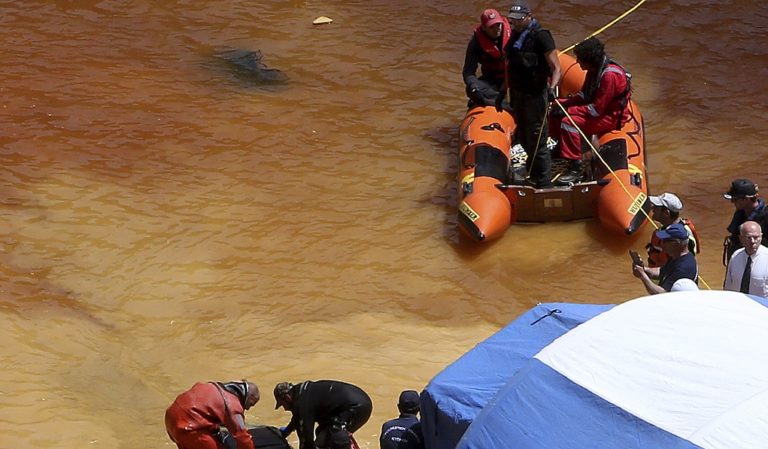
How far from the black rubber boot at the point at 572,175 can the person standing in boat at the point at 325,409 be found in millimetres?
4204

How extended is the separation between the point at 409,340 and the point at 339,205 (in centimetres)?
239

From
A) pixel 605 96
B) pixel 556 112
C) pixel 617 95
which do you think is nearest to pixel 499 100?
pixel 556 112

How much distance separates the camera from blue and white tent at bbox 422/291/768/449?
5.20 m

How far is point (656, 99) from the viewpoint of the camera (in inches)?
496

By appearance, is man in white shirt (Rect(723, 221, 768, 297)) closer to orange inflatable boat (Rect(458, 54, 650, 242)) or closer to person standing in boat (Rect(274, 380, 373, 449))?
person standing in boat (Rect(274, 380, 373, 449))

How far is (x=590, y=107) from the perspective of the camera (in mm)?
10719

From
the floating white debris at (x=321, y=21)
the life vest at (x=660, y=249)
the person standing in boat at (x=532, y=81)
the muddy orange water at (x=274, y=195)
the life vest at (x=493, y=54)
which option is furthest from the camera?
the floating white debris at (x=321, y=21)

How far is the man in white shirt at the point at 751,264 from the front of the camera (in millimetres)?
6922

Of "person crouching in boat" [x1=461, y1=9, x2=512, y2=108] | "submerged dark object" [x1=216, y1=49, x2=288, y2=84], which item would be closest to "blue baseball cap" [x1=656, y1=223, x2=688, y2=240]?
"person crouching in boat" [x1=461, y1=9, x2=512, y2=108]

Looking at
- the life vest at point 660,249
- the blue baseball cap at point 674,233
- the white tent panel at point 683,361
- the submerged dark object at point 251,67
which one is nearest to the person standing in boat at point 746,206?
the life vest at point 660,249

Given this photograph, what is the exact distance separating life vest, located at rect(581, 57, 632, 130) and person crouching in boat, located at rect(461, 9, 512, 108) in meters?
0.99

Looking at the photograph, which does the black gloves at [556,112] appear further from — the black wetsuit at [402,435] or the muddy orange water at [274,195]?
the black wetsuit at [402,435]

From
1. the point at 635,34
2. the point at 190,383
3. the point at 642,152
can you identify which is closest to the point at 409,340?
the point at 190,383

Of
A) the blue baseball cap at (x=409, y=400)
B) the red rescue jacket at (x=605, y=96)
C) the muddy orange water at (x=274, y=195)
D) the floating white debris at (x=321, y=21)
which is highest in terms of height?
the red rescue jacket at (x=605, y=96)
